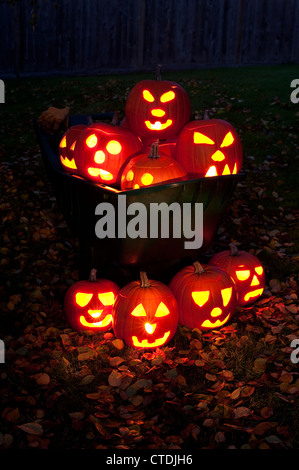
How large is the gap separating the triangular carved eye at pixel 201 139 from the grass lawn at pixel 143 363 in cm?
142

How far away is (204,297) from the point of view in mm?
3826

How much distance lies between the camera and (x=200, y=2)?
14117 mm

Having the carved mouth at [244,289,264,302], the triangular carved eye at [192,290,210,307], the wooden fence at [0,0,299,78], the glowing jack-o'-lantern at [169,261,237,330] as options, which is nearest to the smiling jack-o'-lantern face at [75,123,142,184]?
the glowing jack-o'-lantern at [169,261,237,330]

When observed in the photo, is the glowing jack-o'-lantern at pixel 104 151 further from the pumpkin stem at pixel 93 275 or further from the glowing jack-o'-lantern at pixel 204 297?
the glowing jack-o'-lantern at pixel 204 297

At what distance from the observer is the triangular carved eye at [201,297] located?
12.5 feet

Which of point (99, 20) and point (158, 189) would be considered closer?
point (158, 189)

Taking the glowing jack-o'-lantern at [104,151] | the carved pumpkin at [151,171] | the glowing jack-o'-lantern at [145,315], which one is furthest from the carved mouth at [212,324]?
the glowing jack-o'-lantern at [104,151]

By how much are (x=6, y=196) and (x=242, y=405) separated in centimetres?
451

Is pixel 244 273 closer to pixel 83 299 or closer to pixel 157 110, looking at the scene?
pixel 83 299

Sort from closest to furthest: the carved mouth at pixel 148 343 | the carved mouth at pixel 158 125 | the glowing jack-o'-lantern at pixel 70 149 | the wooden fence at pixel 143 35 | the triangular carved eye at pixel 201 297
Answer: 1. the carved mouth at pixel 148 343
2. the triangular carved eye at pixel 201 297
3. the carved mouth at pixel 158 125
4. the glowing jack-o'-lantern at pixel 70 149
5. the wooden fence at pixel 143 35

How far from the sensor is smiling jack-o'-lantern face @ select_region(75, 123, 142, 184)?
3.80 m

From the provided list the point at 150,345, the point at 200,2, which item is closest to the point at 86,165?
the point at 150,345

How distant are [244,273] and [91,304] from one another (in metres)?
1.26

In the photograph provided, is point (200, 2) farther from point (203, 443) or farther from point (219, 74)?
point (203, 443)
